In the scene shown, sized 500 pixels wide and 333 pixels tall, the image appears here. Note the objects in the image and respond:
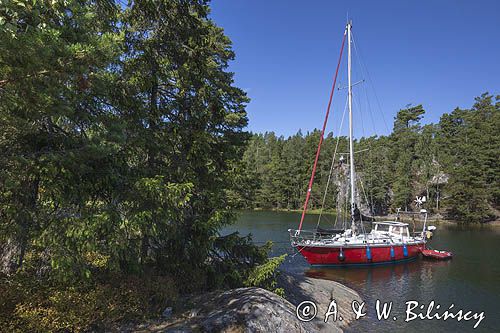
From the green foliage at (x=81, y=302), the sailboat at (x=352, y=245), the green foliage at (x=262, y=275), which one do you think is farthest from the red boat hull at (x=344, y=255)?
the green foliage at (x=81, y=302)

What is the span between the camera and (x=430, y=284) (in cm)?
2081

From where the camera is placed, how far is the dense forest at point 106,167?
548 cm

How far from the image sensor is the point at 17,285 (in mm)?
7023

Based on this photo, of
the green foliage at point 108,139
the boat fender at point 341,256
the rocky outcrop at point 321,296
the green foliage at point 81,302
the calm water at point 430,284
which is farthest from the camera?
the boat fender at point 341,256

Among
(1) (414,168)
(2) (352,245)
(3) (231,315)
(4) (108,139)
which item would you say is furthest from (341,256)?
(1) (414,168)

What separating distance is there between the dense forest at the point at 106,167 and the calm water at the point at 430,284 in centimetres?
343

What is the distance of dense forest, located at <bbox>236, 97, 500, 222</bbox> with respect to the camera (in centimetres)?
5454

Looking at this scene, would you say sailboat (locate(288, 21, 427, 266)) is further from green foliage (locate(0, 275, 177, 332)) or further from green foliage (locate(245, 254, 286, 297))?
green foliage (locate(0, 275, 177, 332))

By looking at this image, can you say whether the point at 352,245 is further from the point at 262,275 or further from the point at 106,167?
the point at 106,167

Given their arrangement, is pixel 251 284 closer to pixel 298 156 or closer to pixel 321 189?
pixel 321 189

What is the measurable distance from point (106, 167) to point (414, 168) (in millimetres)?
68234

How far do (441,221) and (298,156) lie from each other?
118ft

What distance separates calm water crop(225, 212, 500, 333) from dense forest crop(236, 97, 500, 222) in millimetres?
15775

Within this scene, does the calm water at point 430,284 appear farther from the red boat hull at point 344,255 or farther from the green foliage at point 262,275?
the green foliage at point 262,275
